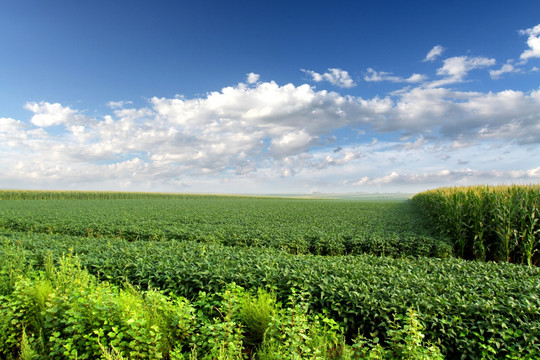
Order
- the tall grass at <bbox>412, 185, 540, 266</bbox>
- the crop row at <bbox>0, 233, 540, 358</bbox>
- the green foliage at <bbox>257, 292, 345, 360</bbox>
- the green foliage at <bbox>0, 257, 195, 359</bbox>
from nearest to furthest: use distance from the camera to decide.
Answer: the green foliage at <bbox>257, 292, 345, 360</bbox> → the green foliage at <bbox>0, 257, 195, 359</bbox> → the crop row at <bbox>0, 233, 540, 358</bbox> → the tall grass at <bbox>412, 185, 540, 266</bbox>

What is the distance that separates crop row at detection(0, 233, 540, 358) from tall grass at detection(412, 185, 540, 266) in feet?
15.5

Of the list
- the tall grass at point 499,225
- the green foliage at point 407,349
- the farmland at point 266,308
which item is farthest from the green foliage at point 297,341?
the tall grass at point 499,225

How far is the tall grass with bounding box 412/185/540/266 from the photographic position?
40.0 feet

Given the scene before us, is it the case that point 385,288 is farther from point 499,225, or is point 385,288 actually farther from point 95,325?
point 499,225

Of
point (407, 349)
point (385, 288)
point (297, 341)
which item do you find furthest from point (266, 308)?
point (385, 288)

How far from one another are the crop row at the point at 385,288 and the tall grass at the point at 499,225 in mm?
4723

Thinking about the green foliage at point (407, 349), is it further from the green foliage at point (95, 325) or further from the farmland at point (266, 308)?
the green foliage at point (95, 325)

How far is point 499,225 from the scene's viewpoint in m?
12.6

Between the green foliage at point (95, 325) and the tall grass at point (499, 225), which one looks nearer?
the green foliage at point (95, 325)

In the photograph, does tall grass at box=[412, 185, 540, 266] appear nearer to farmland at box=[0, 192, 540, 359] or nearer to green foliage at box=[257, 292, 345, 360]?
farmland at box=[0, 192, 540, 359]

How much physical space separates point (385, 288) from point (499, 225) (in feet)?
34.0

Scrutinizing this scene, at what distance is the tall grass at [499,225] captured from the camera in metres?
12.2

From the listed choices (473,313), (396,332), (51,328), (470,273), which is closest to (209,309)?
(51,328)

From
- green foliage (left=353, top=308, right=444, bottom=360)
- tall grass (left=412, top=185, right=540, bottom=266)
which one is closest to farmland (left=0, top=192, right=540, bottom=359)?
green foliage (left=353, top=308, right=444, bottom=360)
